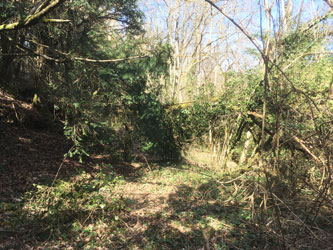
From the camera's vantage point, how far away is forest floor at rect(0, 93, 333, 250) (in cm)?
326

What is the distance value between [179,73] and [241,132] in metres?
11.9

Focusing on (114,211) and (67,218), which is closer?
(67,218)

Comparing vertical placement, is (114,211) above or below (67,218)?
below

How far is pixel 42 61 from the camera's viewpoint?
6227mm

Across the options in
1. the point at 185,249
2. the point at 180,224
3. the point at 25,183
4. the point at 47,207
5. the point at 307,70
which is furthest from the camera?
the point at 307,70

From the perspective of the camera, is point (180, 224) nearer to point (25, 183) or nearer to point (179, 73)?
point (25, 183)

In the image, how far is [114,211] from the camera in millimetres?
4230

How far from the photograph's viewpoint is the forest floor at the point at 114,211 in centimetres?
326

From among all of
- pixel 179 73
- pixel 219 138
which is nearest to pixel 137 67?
pixel 219 138

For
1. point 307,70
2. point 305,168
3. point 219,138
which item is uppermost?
point 307,70

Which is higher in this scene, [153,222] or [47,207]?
[47,207]

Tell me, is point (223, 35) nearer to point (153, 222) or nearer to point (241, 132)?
point (241, 132)

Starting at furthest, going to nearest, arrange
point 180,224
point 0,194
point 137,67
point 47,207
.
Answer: point 137,67, point 0,194, point 180,224, point 47,207

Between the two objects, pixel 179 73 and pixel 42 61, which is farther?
pixel 179 73
